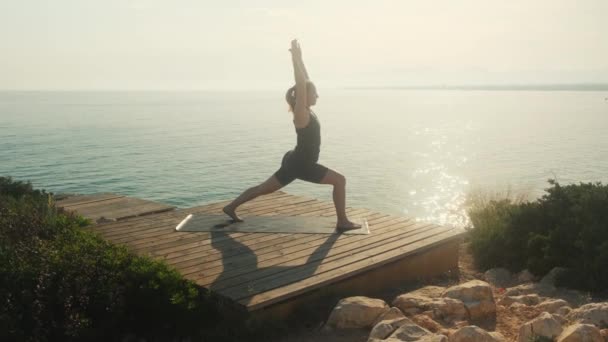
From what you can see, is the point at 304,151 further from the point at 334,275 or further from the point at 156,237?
the point at 156,237

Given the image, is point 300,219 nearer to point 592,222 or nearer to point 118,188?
point 592,222

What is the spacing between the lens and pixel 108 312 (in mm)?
6074

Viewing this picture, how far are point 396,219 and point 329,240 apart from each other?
5.82 ft

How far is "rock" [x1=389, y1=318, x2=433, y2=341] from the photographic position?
17.9 feet

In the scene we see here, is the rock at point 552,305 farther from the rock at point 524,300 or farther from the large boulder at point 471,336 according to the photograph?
the large boulder at point 471,336

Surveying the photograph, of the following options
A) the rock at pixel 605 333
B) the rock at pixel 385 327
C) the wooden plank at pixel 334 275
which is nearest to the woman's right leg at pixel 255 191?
the wooden plank at pixel 334 275

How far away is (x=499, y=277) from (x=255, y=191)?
3905mm

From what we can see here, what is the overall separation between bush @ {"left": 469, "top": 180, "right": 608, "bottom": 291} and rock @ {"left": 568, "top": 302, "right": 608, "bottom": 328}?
148 centimetres

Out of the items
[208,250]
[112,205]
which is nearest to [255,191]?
[208,250]

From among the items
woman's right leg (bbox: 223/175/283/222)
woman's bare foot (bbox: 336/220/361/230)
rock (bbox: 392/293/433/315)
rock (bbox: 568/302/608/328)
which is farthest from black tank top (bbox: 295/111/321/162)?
rock (bbox: 568/302/608/328)

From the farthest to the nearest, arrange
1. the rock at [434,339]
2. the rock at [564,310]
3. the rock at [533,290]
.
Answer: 1. the rock at [533,290]
2. the rock at [564,310]
3. the rock at [434,339]

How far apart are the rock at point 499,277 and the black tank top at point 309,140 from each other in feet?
10.6

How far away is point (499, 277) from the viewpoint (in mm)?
8695

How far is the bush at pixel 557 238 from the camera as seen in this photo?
760 centimetres
